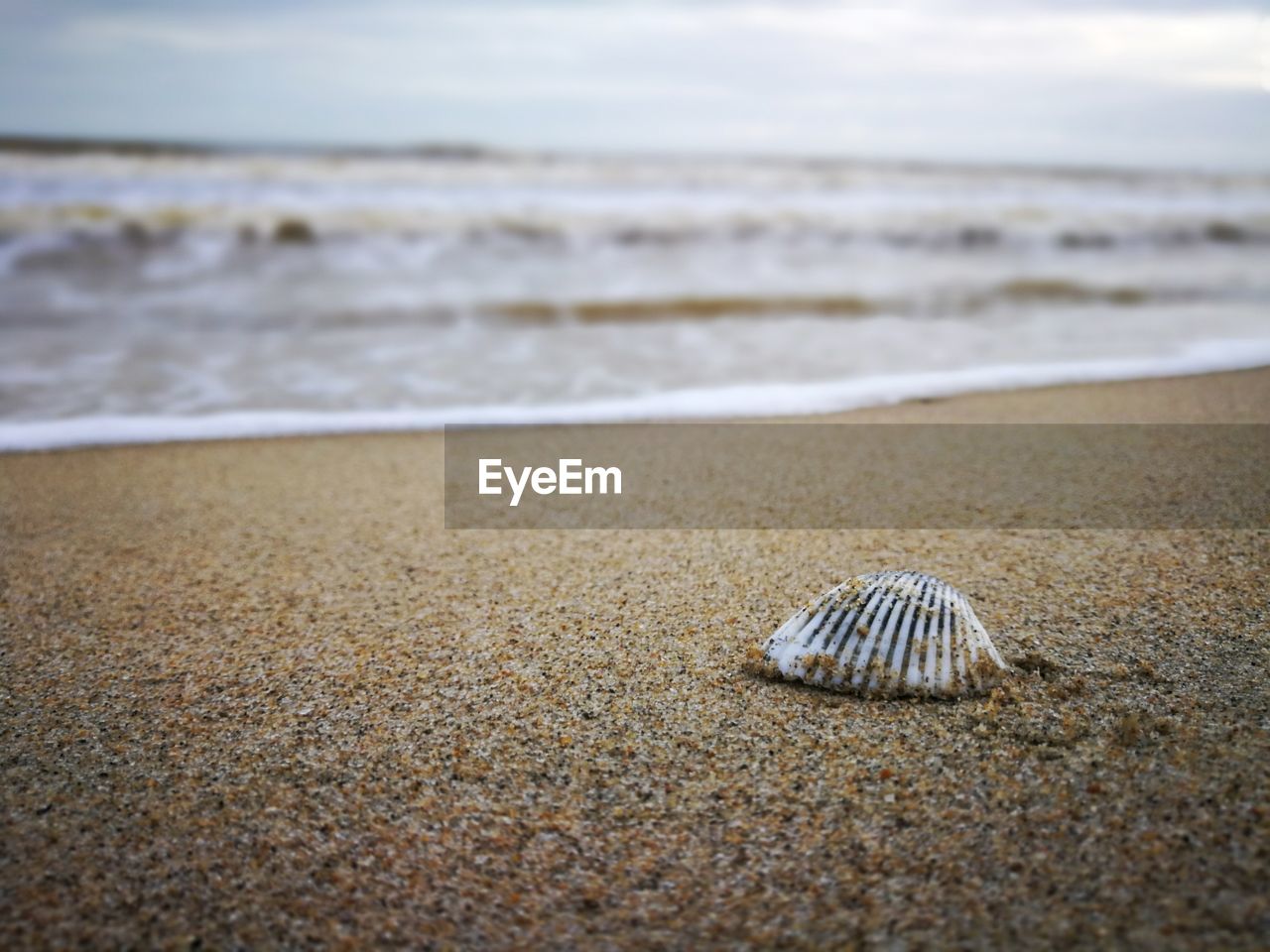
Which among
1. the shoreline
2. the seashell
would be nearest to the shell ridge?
the seashell

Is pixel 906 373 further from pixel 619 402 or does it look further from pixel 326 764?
pixel 326 764

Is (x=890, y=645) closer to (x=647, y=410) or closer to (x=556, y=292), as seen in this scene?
(x=647, y=410)

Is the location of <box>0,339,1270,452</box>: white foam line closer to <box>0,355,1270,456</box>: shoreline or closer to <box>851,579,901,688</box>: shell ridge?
<box>0,355,1270,456</box>: shoreline

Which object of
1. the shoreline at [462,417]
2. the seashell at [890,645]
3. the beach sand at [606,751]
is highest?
the shoreline at [462,417]

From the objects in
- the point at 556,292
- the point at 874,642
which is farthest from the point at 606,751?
the point at 556,292

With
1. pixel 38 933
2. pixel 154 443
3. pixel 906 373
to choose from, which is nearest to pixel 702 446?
pixel 906 373

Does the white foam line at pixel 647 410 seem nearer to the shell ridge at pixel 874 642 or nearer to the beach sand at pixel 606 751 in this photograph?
the beach sand at pixel 606 751

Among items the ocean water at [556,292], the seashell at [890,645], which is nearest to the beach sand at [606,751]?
the seashell at [890,645]
